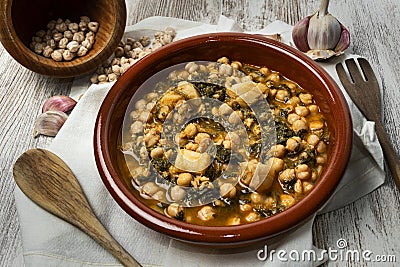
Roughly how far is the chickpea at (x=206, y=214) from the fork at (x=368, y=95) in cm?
75

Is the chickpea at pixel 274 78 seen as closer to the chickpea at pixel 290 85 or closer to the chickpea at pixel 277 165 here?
the chickpea at pixel 290 85

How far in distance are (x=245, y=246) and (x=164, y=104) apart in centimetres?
65

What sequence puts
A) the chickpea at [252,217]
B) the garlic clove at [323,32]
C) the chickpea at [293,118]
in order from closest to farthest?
the chickpea at [252,217] < the chickpea at [293,118] < the garlic clove at [323,32]

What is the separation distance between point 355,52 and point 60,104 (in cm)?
141

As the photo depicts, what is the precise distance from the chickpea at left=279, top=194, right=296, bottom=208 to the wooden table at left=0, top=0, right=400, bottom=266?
212 millimetres

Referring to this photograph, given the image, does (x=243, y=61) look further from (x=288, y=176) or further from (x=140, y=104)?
(x=288, y=176)

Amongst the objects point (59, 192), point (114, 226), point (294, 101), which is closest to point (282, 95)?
Result: point (294, 101)

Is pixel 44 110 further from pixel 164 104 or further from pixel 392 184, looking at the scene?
pixel 392 184

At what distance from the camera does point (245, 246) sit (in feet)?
6.72

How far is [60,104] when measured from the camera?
261cm

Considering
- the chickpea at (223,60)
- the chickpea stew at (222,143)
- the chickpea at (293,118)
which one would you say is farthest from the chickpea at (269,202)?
the chickpea at (223,60)

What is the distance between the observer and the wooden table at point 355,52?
2203mm

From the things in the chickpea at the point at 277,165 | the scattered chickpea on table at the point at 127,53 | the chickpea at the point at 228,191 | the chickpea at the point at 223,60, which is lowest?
the scattered chickpea on table at the point at 127,53

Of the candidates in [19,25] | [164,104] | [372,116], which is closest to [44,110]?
[19,25]
